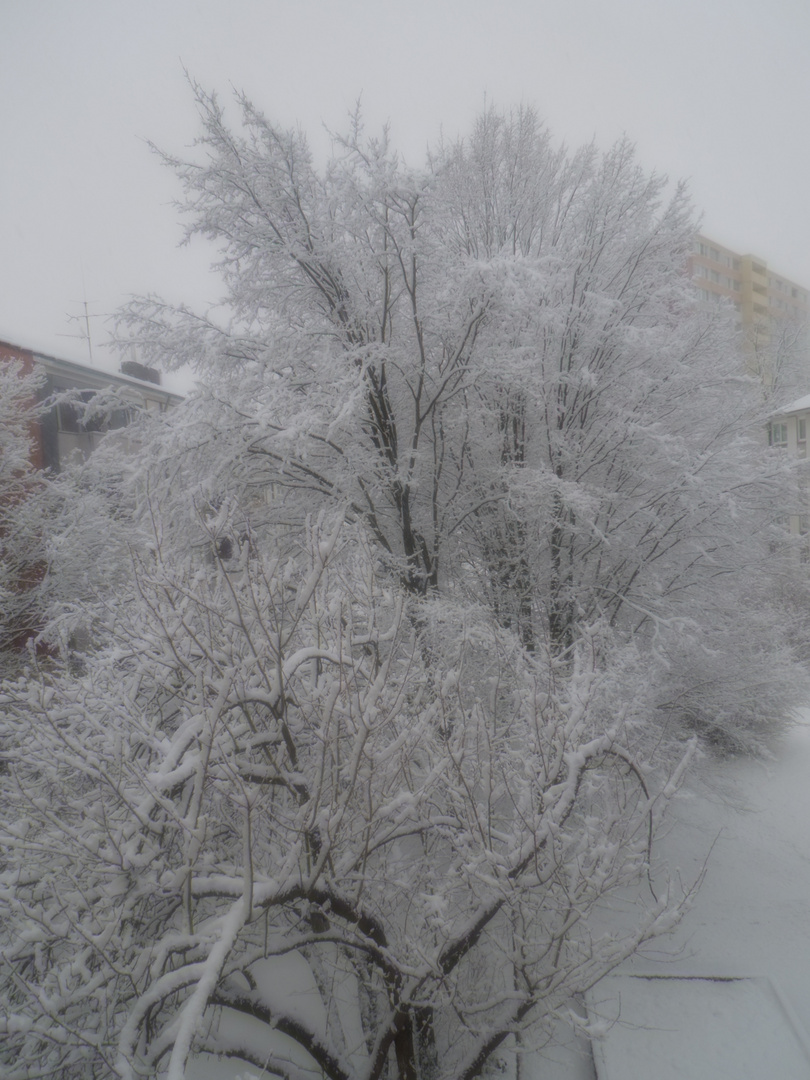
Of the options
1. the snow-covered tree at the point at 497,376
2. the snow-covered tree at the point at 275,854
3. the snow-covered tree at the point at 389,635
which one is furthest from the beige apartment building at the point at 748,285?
the snow-covered tree at the point at 275,854

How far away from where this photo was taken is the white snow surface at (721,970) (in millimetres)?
5297

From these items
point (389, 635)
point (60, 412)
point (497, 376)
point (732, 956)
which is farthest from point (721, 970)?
point (60, 412)

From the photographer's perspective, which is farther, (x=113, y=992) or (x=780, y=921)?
(x=780, y=921)

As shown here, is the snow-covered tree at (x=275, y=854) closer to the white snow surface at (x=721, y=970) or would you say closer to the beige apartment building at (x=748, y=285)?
the white snow surface at (x=721, y=970)

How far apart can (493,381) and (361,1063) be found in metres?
7.49

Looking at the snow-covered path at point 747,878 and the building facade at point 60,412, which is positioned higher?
the building facade at point 60,412

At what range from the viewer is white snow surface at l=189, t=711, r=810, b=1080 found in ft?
17.4

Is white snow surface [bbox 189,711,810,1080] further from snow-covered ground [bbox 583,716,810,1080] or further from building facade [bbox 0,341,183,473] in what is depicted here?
building facade [bbox 0,341,183,473]

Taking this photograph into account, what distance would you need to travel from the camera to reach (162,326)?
7680 mm

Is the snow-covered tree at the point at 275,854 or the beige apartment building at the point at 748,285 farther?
the beige apartment building at the point at 748,285

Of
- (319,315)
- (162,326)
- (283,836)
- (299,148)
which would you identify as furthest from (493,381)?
(283,836)

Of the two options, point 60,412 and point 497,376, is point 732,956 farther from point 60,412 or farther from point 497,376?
point 60,412

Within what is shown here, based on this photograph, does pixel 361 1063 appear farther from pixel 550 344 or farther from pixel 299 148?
pixel 299 148

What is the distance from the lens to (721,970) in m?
6.47
